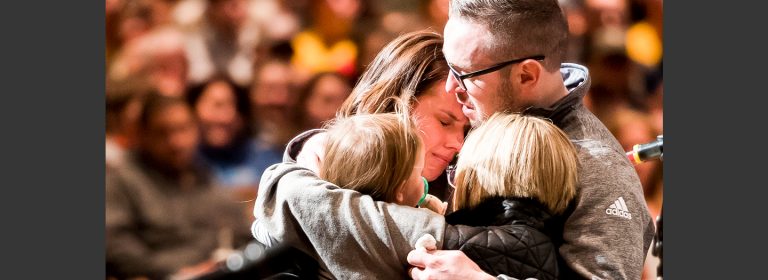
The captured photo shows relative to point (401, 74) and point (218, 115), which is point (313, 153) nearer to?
point (401, 74)

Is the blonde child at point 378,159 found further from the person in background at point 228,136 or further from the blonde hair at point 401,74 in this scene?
the person in background at point 228,136

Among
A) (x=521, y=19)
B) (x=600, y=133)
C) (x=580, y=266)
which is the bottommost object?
(x=580, y=266)

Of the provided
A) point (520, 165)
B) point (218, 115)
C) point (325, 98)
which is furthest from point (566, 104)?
point (218, 115)

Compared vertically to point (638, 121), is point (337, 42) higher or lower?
higher

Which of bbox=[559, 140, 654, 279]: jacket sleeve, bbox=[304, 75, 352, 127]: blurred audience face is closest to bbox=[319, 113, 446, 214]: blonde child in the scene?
bbox=[559, 140, 654, 279]: jacket sleeve

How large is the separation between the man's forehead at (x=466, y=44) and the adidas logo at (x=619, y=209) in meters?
0.48

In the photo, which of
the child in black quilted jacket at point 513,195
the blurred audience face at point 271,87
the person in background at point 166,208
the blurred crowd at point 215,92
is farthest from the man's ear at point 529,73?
the person in background at point 166,208

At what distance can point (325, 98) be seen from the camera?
3.55 m

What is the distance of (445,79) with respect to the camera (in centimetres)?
311

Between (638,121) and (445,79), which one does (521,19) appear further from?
(638,121)

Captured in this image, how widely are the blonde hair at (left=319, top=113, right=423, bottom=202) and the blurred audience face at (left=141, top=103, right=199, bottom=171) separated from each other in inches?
38.1

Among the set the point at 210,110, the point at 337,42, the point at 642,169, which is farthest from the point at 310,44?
the point at 642,169

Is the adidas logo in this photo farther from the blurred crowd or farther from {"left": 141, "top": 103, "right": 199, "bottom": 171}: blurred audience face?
{"left": 141, "top": 103, "right": 199, "bottom": 171}: blurred audience face

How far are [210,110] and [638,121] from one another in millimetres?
1450
